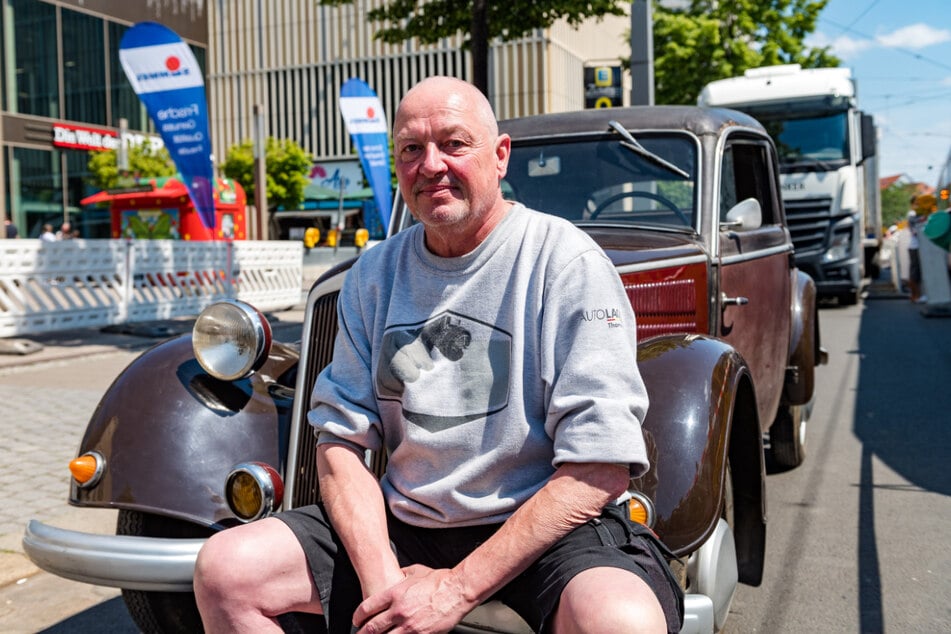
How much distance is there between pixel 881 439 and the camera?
6438 millimetres

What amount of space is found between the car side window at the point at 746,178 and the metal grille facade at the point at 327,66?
45.2m

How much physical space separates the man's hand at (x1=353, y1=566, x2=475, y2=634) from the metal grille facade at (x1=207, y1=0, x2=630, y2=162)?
48.5 metres

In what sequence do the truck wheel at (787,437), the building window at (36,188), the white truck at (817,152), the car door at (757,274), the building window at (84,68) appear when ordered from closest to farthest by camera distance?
1. the car door at (757,274)
2. the truck wheel at (787,437)
3. the white truck at (817,152)
4. the building window at (36,188)
5. the building window at (84,68)

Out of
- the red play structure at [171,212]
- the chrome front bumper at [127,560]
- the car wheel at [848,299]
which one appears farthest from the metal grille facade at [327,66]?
the chrome front bumper at [127,560]

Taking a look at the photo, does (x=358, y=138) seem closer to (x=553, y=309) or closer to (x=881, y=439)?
(x=881, y=439)

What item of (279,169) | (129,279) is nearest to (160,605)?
(129,279)

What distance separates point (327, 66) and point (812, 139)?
44.6m

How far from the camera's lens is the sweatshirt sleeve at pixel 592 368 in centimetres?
202

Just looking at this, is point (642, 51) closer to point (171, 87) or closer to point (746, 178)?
point (171, 87)

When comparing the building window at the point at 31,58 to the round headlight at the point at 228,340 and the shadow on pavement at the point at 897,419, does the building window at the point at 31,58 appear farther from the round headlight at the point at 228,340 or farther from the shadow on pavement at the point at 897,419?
the round headlight at the point at 228,340

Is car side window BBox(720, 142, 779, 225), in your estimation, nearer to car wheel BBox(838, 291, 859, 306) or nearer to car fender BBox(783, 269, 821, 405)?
car fender BBox(783, 269, 821, 405)

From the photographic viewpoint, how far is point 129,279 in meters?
13.7

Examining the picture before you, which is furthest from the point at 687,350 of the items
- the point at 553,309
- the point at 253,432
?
the point at 253,432

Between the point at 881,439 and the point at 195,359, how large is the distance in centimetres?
483
